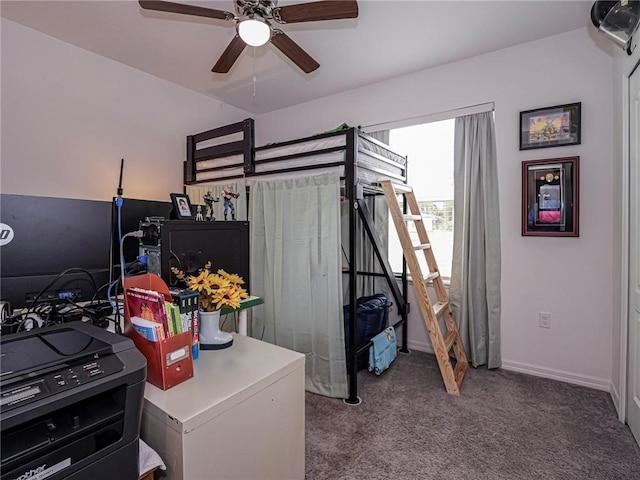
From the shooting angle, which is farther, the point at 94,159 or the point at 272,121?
the point at 272,121

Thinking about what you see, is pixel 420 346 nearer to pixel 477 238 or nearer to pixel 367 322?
pixel 367 322

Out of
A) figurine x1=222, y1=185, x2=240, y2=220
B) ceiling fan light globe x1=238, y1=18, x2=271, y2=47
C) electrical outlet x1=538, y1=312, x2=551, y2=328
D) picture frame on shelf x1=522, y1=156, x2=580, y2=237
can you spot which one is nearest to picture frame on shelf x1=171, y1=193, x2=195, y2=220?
figurine x1=222, y1=185, x2=240, y2=220

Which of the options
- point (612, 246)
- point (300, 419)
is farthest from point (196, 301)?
point (612, 246)

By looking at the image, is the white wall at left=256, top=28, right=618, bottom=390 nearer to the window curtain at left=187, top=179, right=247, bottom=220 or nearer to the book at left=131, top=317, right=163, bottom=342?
the window curtain at left=187, top=179, right=247, bottom=220

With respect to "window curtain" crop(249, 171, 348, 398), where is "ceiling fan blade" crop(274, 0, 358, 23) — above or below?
above

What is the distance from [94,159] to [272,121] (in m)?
2.01

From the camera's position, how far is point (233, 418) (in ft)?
→ 3.42

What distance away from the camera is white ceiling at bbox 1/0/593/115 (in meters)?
2.17

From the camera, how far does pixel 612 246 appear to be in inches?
91.3

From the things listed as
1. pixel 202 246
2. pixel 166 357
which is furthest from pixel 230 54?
pixel 166 357

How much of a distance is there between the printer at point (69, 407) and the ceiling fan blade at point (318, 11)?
1729 mm

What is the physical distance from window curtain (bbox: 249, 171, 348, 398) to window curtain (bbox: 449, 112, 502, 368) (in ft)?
4.04

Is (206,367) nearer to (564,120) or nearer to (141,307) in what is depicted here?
(141,307)

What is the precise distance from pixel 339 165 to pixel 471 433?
184 centimetres
